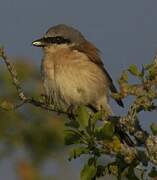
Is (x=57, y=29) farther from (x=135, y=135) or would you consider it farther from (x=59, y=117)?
(x=135, y=135)

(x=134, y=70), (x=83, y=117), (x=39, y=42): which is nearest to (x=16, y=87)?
(x=83, y=117)

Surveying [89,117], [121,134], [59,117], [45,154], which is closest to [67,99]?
[59,117]

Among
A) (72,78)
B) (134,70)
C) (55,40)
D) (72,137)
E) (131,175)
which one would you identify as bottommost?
(72,78)

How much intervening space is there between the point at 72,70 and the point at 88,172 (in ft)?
7.49

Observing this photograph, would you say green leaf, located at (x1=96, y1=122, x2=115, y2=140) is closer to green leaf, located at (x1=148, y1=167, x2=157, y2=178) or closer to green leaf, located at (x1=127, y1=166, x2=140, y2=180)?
green leaf, located at (x1=127, y1=166, x2=140, y2=180)

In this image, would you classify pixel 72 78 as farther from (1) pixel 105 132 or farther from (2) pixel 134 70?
(1) pixel 105 132

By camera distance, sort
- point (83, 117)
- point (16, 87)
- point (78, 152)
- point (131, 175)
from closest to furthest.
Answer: point (131, 175) → point (78, 152) → point (83, 117) → point (16, 87)

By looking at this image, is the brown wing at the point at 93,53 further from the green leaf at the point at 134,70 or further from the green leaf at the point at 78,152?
the green leaf at the point at 78,152

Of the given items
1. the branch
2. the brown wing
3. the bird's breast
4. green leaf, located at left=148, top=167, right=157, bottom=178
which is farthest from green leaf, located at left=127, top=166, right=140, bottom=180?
the brown wing

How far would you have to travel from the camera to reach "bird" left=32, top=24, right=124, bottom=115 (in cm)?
512

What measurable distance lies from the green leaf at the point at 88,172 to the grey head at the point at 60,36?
8.73ft

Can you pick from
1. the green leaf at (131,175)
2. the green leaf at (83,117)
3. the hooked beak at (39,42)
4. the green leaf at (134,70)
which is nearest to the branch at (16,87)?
the green leaf at (83,117)

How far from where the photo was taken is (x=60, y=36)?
5574 millimetres

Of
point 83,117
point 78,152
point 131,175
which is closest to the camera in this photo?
point 131,175
